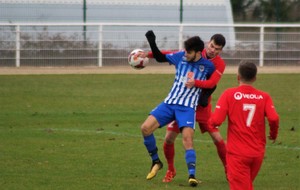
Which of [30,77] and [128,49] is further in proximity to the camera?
[128,49]

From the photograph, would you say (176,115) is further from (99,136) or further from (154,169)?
(99,136)

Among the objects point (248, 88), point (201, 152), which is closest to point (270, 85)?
→ point (201, 152)

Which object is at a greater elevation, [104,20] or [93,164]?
[104,20]

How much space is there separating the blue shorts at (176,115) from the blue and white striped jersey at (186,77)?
0.06 meters

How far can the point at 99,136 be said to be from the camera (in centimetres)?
1551

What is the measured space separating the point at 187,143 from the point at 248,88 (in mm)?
2368

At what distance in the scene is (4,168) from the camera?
462 inches

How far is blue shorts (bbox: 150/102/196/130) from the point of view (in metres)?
10.7

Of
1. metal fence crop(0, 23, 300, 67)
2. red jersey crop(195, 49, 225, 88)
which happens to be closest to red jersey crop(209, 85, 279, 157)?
red jersey crop(195, 49, 225, 88)

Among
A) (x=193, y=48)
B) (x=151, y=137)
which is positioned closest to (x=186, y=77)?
(x=193, y=48)

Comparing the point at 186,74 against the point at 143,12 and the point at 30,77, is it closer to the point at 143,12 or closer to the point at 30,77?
the point at 30,77

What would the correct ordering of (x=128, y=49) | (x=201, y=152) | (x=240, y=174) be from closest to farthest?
(x=240, y=174) < (x=201, y=152) < (x=128, y=49)

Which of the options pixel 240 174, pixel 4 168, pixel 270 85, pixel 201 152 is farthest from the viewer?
pixel 270 85

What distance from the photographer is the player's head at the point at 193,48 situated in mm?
10555
